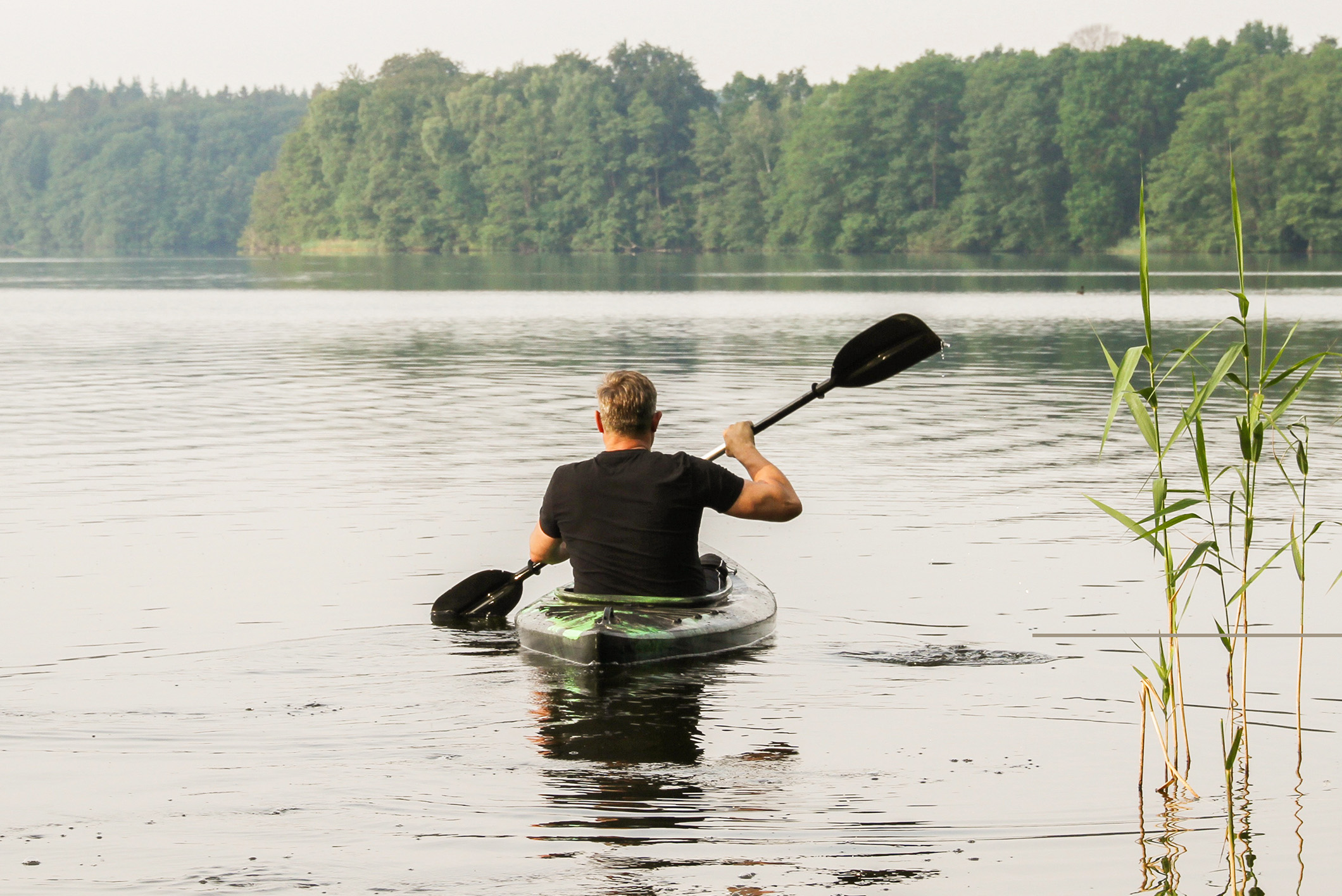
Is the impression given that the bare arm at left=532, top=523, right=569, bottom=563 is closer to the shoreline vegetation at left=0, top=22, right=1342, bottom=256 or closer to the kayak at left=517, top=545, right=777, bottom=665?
the kayak at left=517, top=545, right=777, bottom=665

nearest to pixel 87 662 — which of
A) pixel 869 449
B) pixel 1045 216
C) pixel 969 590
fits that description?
pixel 969 590

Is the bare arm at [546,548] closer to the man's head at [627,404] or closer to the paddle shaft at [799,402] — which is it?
the man's head at [627,404]

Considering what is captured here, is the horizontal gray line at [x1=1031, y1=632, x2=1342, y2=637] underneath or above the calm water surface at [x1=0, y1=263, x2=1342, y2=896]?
above

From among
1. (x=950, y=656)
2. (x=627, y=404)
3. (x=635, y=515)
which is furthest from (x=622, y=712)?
(x=950, y=656)

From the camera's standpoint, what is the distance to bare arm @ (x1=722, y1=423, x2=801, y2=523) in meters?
7.37

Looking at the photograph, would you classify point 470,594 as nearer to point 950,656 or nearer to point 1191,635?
point 950,656

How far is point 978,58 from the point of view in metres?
120

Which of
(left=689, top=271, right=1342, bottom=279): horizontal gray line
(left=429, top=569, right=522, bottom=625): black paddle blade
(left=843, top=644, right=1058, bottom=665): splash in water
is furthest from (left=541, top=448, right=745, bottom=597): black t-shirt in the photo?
(left=689, top=271, right=1342, bottom=279): horizontal gray line

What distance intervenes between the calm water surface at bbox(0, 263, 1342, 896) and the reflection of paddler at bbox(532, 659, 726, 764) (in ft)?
0.08

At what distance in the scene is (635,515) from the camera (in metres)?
7.32

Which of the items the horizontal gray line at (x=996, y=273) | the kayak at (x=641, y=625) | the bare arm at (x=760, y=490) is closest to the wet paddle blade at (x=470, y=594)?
the kayak at (x=641, y=625)

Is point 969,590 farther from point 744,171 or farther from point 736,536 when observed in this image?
point 744,171

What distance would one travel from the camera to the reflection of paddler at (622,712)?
634 centimetres

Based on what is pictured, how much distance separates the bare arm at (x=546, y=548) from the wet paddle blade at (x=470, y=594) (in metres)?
1.14
